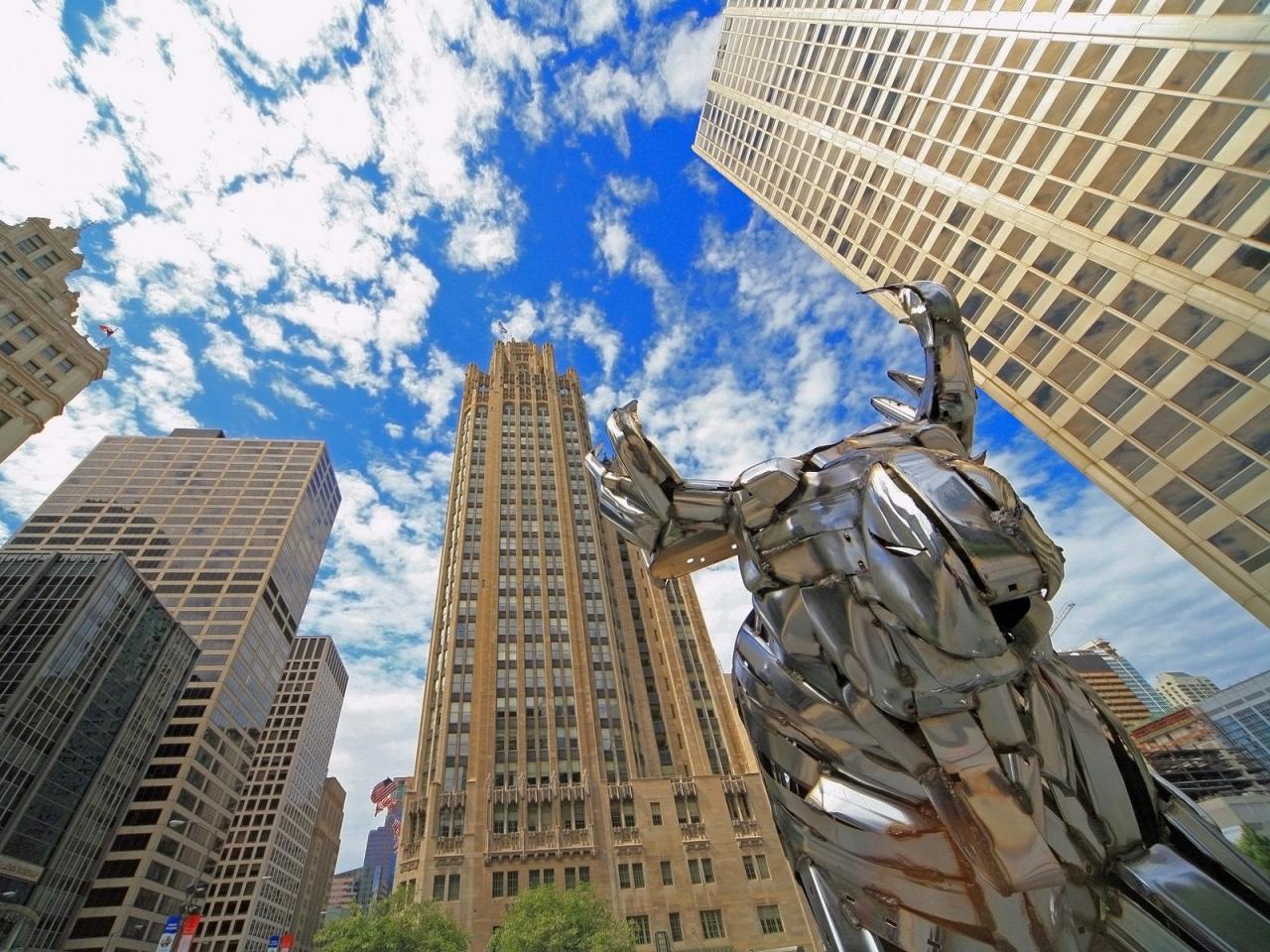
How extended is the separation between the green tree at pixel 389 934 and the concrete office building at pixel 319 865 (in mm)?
92994

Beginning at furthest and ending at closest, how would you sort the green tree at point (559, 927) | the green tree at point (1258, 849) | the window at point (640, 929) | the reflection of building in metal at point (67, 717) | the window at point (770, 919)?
the reflection of building in metal at point (67, 717), the window at point (770, 919), the window at point (640, 929), the green tree at point (1258, 849), the green tree at point (559, 927)

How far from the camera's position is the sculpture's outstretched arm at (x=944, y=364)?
19.8 feet

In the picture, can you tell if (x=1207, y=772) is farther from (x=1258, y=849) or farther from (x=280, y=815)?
(x=280, y=815)

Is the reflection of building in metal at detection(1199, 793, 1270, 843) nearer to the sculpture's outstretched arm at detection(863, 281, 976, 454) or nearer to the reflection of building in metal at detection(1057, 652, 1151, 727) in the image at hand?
the reflection of building in metal at detection(1057, 652, 1151, 727)

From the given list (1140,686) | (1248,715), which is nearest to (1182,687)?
(1140,686)

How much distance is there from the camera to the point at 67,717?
54.4 metres

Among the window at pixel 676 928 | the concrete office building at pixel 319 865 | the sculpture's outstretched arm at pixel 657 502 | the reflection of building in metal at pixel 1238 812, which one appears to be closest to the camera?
the sculpture's outstretched arm at pixel 657 502

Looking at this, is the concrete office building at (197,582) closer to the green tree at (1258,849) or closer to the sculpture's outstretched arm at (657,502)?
the sculpture's outstretched arm at (657,502)

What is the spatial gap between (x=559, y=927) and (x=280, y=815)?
9236 centimetres

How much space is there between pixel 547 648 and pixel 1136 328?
45.3 m

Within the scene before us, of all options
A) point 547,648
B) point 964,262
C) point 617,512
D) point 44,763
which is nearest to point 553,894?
point 547,648

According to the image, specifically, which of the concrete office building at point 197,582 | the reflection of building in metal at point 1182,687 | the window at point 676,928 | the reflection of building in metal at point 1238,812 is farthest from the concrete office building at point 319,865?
the reflection of building in metal at point 1182,687

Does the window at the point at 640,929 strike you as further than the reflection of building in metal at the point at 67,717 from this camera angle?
No

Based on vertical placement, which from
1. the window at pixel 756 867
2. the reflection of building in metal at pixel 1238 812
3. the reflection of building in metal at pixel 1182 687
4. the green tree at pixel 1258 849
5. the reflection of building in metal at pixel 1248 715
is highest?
the reflection of building in metal at pixel 1182 687
